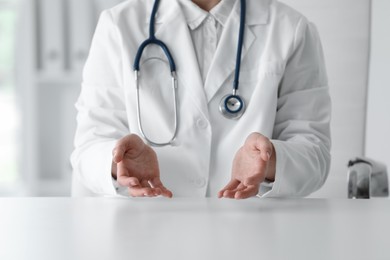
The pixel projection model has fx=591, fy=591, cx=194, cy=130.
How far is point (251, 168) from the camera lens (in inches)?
35.6

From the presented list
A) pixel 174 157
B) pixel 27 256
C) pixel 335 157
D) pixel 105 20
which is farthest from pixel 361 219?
pixel 335 157

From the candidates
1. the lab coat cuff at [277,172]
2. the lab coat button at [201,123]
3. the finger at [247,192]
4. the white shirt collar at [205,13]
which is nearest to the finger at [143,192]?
the finger at [247,192]

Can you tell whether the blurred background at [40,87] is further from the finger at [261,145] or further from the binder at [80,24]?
the finger at [261,145]

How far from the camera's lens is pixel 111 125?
1.18 m

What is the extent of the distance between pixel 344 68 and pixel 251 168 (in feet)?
2.34

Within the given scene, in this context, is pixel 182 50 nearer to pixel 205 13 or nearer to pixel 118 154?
pixel 205 13

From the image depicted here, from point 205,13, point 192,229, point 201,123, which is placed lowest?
point 192,229

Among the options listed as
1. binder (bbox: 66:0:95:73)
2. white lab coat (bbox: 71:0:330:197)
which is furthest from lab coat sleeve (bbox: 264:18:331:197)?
binder (bbox: 66:0:95:73)

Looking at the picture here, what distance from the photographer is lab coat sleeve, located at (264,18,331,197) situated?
42.9 inches

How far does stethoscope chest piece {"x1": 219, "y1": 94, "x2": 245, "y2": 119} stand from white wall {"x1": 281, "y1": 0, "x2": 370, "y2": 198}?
1.53ft

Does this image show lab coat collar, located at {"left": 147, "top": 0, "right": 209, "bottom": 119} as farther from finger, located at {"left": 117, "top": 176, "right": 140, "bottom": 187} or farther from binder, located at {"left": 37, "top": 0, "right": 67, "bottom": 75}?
binder, located at {"left": 37, "top": 0, "right": 67, "bottom": 75}

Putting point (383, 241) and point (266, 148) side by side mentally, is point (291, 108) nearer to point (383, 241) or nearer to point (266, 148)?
point (266, 148)

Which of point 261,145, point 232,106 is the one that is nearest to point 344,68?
point 232,106

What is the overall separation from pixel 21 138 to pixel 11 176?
0.75 feet
